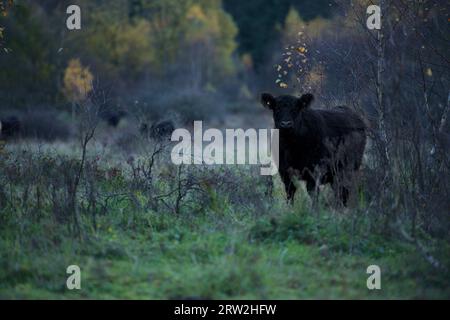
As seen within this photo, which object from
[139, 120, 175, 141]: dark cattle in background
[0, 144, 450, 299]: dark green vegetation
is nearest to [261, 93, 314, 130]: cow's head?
[0, 144, 450, 299]: dark green vegetation

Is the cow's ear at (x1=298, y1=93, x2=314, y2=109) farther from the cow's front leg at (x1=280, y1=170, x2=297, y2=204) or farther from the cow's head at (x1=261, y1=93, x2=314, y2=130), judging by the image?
the cow's front leg at (x1=280, y1=170, x2=297, y2=204)

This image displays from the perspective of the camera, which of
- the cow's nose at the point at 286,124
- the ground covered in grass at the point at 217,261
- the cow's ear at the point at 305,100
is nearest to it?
the ground covered in grass at the point at 217,261

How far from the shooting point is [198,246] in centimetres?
749

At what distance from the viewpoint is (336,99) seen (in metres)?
13.1

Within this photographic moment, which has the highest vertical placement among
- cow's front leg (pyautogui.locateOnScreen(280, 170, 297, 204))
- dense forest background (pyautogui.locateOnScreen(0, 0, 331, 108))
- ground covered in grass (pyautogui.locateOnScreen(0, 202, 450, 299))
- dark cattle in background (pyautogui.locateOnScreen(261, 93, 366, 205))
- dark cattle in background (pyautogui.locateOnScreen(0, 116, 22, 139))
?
dense forest background (pyautogui.locateOnScreen(0, 0, 331, 108))

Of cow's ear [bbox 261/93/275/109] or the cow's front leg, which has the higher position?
cow's ear [bbox 261/93/275/109]

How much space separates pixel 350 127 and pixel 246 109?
38088 mm

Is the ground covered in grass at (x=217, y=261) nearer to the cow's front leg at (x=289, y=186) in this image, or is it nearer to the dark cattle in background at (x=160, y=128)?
the cow's front leg at (x=289, y=186)

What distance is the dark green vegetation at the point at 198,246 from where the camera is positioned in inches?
254

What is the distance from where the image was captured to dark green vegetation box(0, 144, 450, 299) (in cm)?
646

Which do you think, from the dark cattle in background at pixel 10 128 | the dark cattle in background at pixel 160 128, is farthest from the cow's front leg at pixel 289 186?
the dark cattle in background at pixel 10 128

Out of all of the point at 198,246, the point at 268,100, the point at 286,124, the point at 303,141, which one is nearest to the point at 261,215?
the point at 198,246

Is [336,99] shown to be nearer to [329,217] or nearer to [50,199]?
[329,217]
